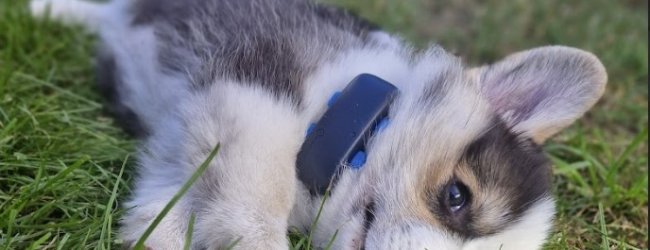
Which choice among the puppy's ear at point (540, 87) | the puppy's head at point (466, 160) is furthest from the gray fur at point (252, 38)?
the puppy's ear at point (540, 87)

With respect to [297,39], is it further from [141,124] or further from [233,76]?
[141,124]

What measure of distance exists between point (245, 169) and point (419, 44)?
1811 mm

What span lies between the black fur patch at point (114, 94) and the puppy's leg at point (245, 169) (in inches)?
31.0

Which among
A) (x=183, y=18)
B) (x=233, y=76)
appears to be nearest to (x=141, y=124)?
(x=183, y=18)

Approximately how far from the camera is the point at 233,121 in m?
2.61

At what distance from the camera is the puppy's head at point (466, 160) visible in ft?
8.14

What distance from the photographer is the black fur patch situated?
344cm

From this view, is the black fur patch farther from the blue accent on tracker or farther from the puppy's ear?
the puppy's ear

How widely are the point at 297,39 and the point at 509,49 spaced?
9.32 ft

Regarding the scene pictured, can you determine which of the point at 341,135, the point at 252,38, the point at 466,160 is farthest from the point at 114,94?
the point at 466,160

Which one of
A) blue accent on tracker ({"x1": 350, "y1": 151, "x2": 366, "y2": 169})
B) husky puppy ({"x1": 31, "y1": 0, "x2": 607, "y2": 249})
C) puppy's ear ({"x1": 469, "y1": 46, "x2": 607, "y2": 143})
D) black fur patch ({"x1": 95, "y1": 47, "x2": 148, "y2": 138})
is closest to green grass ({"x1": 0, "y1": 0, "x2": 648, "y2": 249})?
black fur patch ({"x1": 95, "y1": 47, "x2": 148, "y2": 138})

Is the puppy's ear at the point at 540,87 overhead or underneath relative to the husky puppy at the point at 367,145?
overhead

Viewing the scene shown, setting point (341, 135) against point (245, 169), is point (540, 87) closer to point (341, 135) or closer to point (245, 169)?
point (341, 135)

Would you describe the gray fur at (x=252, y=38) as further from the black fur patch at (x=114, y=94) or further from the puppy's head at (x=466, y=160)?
the puppy's head at (x=466, y=160)
